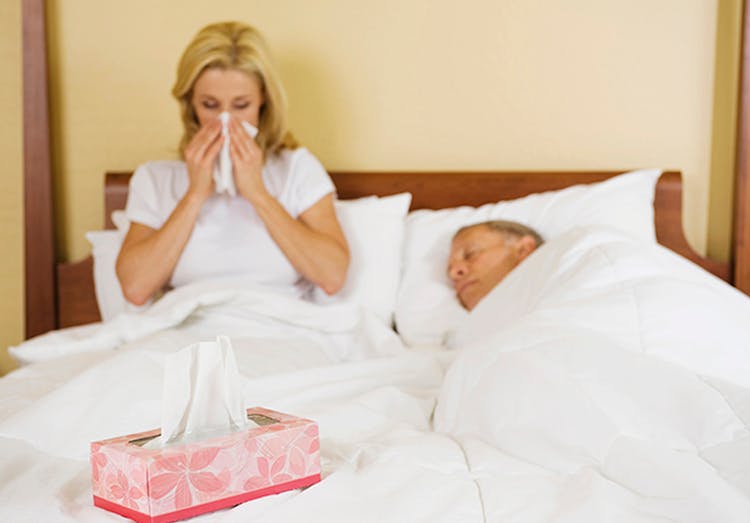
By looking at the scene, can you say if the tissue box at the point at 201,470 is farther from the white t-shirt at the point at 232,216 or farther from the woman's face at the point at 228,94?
the woman's face at the point at 228,94

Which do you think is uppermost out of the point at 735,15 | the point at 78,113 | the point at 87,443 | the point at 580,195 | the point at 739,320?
the point at 735,15

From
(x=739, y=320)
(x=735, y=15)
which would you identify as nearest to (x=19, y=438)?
(x=739, y=320)

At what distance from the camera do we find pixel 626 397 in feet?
4.24

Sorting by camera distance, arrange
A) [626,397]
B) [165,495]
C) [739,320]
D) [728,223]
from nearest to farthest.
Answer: [165,495], [626,397], [739,320], [728,223]

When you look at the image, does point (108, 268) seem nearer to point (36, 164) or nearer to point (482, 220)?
point (36, 164)

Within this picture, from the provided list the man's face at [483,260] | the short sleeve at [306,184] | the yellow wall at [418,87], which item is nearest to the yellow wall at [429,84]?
the yellow wall at [418,87]

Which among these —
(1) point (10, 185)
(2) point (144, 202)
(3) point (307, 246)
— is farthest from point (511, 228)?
(1) point (10, 185)

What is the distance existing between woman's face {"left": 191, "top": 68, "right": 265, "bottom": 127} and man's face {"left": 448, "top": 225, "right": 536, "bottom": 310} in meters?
0.58

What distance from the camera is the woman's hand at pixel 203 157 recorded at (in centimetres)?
217

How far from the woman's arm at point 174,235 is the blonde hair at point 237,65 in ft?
0.53

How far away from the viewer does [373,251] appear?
2357 millimetres

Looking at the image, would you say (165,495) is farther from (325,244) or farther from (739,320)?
(325,244)

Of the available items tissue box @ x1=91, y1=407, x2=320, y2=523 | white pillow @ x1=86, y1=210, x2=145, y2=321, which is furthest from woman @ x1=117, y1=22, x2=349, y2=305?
tissue box @ x1=91, y1=407, x2=320, y2=523

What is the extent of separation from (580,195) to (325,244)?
2.03ft
